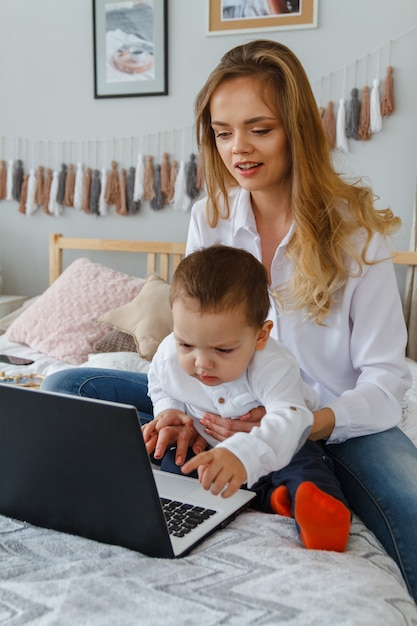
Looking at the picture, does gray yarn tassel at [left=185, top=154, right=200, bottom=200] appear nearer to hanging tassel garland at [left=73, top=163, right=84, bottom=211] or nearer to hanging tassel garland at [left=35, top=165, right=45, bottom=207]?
hanging tassel garland at [left=73, top=163, right=84, bottom=211]

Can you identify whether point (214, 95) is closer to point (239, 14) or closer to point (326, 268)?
point (326, 268)

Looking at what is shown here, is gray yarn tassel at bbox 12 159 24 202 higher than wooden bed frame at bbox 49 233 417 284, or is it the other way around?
gray yarn tassel at bbox 12 159 24 202

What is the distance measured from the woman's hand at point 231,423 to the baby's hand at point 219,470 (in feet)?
0.75

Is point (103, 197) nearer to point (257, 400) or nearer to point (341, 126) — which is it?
point (341, 126)

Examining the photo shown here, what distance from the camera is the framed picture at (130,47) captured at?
3.06 m

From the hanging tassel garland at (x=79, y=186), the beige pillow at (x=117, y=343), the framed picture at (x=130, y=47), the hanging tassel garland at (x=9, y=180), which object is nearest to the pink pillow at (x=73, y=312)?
the beige pillow at (x=117, y=343)

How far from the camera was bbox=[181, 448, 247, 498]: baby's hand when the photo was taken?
89cm

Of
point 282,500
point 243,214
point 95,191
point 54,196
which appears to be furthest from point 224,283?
point 54,196

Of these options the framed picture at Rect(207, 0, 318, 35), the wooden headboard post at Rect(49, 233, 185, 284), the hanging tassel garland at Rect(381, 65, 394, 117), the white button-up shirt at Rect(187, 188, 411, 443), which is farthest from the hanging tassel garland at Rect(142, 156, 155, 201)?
the white button-up shirt at Rect(187, 188, 411, 443)

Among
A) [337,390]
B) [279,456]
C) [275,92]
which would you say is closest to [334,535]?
[279,456]

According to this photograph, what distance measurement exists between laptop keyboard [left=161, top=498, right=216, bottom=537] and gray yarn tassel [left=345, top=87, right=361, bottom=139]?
7.00 ft

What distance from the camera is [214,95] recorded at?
4.67 feet

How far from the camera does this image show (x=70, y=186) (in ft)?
10.8

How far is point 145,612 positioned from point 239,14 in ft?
8.94
